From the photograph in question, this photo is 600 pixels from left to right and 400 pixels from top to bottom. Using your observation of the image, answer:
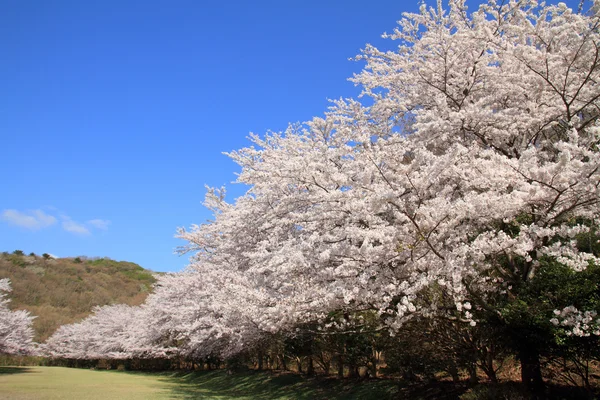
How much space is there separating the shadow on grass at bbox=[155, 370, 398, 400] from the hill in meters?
44.6

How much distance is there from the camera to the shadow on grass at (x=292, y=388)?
10766mm

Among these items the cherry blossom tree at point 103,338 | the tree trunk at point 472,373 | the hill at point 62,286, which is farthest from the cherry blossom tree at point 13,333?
the tree trunk at point 472,373

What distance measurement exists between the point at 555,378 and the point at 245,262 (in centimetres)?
1110

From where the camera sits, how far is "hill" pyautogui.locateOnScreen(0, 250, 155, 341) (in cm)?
6028

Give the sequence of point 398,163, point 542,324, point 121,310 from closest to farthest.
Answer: point 542,324
point 398,163
point 121,310

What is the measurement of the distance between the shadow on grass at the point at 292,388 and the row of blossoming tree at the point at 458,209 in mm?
777

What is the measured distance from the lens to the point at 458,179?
7.27m

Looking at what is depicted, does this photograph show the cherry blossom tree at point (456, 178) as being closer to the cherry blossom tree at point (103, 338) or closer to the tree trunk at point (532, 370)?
the tree trunk at point (532, 370)

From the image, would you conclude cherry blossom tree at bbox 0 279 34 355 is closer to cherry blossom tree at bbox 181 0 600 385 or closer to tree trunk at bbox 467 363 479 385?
cherry blossom tree at bbox 181 0 600 385

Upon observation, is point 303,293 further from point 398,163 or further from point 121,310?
point 121,310

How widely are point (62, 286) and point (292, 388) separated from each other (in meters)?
69.5

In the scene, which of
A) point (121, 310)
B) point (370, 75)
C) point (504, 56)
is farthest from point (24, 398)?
point (121, 310)

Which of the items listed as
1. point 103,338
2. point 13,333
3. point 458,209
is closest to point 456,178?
point 458,209

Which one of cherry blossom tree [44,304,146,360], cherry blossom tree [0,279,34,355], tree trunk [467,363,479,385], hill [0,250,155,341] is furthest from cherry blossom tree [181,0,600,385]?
hill [0,250,155,341]
